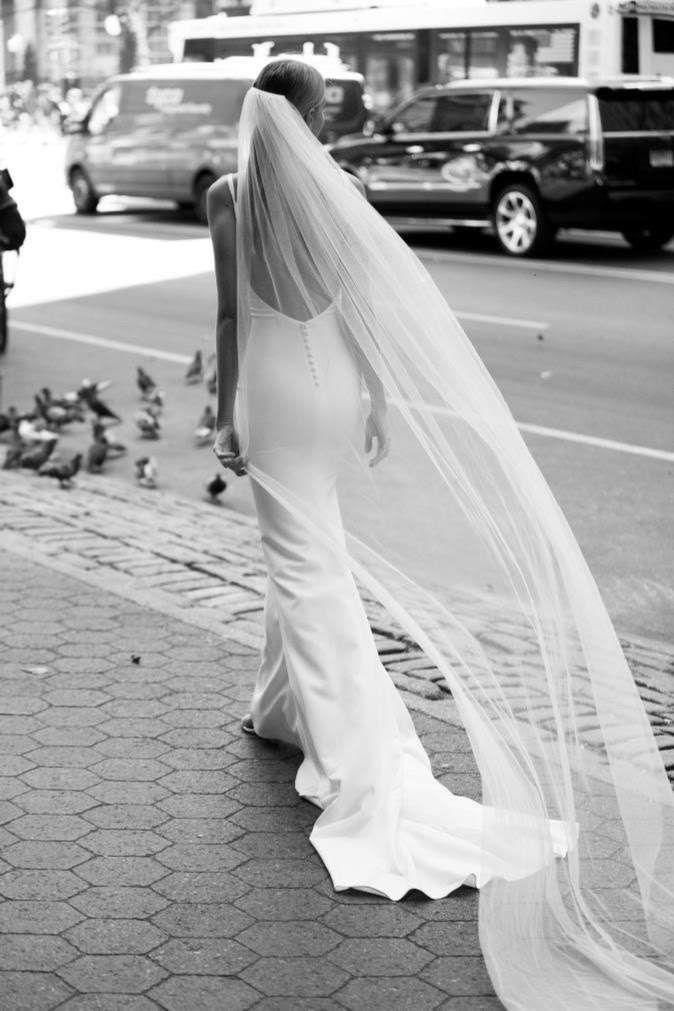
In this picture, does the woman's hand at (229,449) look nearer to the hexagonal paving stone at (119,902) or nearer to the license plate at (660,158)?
the hexagonal paving stone at (119,902)

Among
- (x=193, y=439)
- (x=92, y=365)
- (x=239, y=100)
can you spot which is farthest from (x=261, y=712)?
(x=239, y=100)

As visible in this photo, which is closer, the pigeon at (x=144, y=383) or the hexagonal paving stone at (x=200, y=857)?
the hexagonal paving stone at (x=200, y=857)

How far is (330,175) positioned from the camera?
12.1 feet

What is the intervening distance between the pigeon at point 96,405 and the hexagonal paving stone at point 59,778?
16.0 ft

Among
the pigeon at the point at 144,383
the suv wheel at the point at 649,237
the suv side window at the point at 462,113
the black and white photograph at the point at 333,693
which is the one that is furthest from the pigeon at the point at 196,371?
the suv wheel at the point at 649,237

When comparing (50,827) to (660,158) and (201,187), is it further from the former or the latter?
(201,187)

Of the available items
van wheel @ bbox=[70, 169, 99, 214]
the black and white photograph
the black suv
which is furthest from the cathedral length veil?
van wheel @ bbox=[70, 169, 99, 214]

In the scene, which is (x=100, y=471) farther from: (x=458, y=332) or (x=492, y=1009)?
(x=492, y=1009)

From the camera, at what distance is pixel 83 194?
22.4m

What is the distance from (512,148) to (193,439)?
369 inches

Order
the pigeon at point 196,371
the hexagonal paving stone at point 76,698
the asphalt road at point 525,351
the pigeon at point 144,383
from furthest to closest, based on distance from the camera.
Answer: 1. the pigeon at point 196,371
2. the pigeon at point 144,383
3. the asphalt road at point 525,351
4. the hexagonal paving stone at point 76,698

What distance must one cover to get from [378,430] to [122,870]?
125 cm

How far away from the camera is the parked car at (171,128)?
67.9ft

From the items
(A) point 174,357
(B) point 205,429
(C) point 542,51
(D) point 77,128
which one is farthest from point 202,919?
(D) point 77,128
